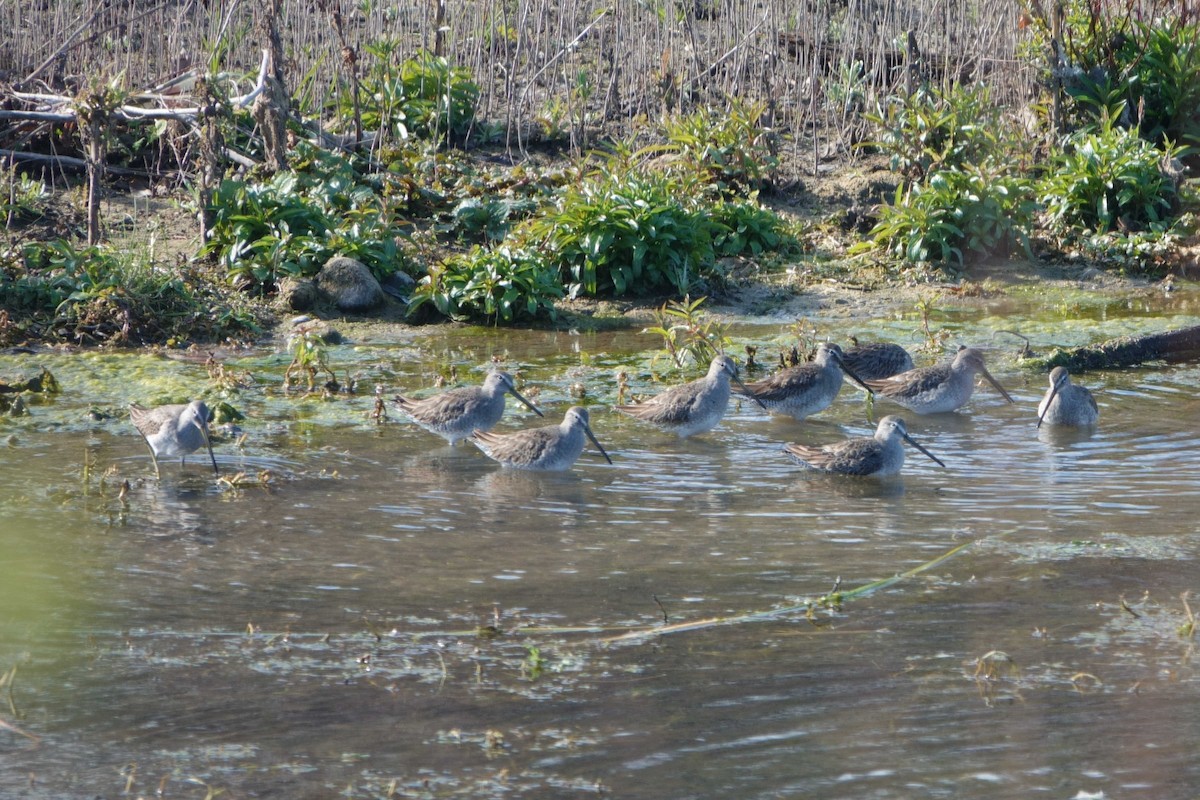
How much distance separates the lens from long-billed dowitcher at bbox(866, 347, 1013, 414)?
31.0ft

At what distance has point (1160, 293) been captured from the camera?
13039mm

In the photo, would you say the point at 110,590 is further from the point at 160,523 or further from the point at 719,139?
the point at 719,139

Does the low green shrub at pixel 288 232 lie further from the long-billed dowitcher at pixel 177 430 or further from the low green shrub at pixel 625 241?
the long-billed dowitcher at pixel 177 430

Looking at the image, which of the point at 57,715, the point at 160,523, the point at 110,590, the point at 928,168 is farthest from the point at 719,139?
the point at 57,715

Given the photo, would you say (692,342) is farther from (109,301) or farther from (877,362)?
(109,301)

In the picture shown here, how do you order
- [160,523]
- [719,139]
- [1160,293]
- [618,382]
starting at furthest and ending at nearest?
[719,139] < [1160,293] < [618,382] < [160,523]

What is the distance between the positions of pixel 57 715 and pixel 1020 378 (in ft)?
24.4

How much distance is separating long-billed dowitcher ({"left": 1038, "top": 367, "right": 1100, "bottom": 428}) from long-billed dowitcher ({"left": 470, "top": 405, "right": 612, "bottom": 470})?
283 cm

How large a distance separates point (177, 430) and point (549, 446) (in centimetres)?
201

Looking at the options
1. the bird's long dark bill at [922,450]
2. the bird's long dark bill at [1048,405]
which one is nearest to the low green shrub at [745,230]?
the bird's long dark bill at [1048,405]

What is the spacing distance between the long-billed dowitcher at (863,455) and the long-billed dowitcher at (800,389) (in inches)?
47.7

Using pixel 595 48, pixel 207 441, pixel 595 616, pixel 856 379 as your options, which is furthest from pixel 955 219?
pixel 595 616

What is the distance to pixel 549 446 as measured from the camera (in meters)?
8.02

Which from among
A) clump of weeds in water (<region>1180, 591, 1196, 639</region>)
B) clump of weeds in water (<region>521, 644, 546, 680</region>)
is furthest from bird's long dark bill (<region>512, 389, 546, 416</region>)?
clump of weeds in water (<region>1180, 591, 1196, 639</region>)
